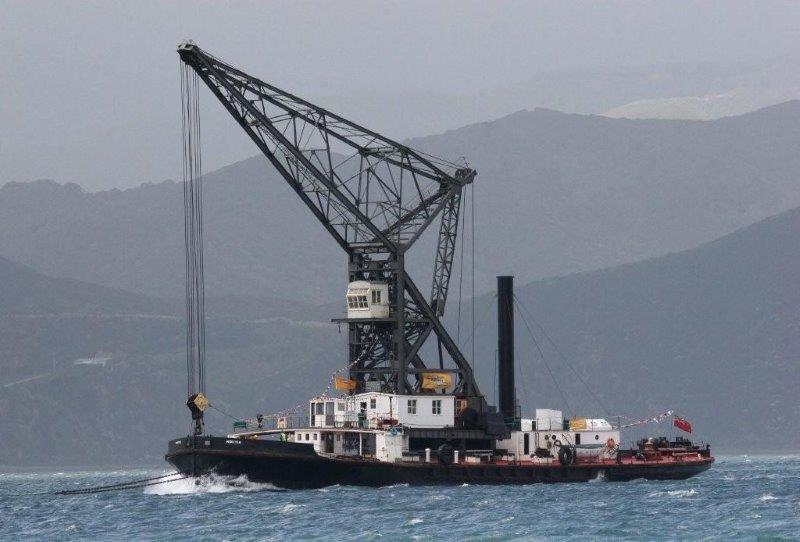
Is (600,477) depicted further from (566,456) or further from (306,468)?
(306,468)

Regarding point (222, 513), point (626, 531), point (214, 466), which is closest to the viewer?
point (626, 531)

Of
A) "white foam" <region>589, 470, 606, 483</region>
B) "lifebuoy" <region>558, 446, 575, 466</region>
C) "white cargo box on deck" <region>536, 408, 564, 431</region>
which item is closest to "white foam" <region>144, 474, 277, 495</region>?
"lifebuoy" <region>558, 446, 575, 466</region>

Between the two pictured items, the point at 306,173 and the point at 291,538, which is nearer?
the point at 291,538

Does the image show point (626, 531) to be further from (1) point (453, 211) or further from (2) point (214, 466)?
(1) point (453, 211)

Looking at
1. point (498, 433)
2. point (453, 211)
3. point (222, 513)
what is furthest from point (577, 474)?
point (222, 513)

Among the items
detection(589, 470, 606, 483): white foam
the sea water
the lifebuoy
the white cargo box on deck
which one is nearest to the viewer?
the sea water

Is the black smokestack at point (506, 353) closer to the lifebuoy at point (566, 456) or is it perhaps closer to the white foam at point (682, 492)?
the lifebuoy at point (566, 456)

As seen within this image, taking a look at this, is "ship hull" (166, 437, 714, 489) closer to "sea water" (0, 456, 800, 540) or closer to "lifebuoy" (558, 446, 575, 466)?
"sea water" (0, 456, 800, 540)

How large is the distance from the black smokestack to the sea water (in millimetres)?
10185

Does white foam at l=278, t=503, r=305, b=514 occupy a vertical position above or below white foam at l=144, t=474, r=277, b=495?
below

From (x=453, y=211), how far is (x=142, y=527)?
39202 mm

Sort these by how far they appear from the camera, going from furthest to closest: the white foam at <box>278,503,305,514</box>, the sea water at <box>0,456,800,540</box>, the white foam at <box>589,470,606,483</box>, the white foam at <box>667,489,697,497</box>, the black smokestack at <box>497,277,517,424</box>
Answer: the black smokestack at <box>497,277,517,424</box> → the white foam at <box>589,470,606,483</box> → the white foam at <box>667,489,697,497</box> → the white foam at <box>278,503,305,514</box> → the sea water at <box>0,456,800,540</box>

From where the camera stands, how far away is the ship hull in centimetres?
10269

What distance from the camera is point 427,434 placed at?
358 feet
